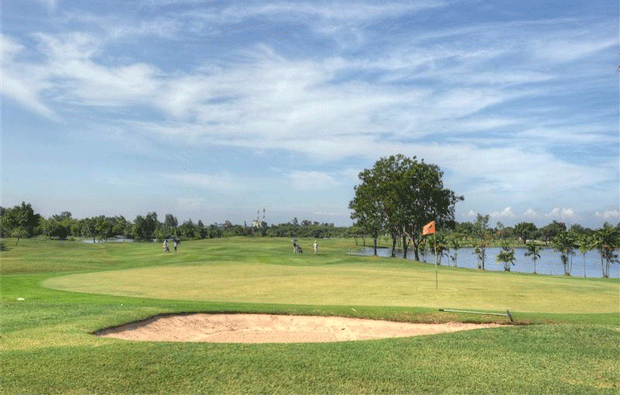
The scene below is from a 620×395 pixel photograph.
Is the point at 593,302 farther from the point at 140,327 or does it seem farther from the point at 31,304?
the point at 31,304

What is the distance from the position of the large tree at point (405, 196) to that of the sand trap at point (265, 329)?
48.3 m

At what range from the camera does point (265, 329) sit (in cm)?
1388

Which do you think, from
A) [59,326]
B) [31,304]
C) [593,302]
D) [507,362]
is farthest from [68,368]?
[593,302]

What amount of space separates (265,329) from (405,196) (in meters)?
50.4

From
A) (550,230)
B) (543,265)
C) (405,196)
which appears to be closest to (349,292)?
(405,196)

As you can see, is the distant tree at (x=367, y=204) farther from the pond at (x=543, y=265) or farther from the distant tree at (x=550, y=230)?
the distant tree at (x=550, y=230)

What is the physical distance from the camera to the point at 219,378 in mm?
7910

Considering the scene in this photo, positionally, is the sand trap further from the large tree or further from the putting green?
the large tree

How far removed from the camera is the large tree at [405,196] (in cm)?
6250

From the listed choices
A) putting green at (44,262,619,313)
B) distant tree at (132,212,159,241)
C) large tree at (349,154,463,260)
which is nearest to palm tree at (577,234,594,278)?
large tree at (349,154,463,260)

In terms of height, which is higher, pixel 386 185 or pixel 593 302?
pixel 386 185

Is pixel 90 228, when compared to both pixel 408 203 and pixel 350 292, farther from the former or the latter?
pixel 350 292

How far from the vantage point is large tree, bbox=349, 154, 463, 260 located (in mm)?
62500

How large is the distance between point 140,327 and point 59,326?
2072mm
